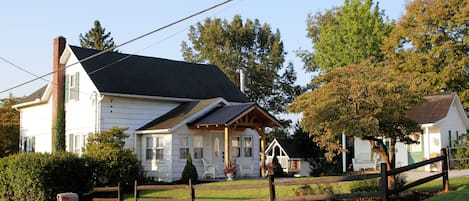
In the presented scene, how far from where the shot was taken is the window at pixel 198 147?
28281 mm

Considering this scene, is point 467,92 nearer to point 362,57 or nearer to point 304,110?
point 362,57

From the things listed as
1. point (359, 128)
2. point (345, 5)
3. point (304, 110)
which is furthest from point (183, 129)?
point (345, 5)

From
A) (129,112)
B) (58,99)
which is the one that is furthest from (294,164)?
(58,99)

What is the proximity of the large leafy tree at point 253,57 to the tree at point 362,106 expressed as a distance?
3242 centimetres

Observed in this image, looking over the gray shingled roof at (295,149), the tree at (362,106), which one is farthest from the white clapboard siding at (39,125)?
the tree at (362,106)

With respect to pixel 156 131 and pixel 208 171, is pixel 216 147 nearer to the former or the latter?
pixel 208 171

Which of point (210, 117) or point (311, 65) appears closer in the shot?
point (210, 117)

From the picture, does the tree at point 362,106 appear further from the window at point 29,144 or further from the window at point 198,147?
the window at point 29,144

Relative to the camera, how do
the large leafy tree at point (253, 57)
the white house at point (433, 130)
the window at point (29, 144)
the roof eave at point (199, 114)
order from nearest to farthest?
1. the roof eave at point (199, 114)
2. the white house at point (433, 130)
3. the window at point (29, 144)
4. the large leafy tree at point (253, 57)

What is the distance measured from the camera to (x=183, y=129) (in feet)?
90.0

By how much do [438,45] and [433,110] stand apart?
6.50 metres

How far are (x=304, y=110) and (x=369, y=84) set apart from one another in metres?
2.42

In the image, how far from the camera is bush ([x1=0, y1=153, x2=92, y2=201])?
2041cm

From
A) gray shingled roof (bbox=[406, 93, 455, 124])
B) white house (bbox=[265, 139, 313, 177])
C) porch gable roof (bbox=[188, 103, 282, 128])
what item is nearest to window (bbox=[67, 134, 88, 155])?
porch gable roof (bbox=[188, 103, 282, 128])
